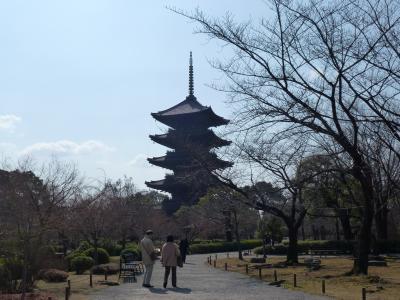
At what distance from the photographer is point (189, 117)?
5597cm

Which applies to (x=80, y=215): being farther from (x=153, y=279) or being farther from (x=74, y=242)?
(x=74, y=242)

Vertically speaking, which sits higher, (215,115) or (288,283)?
(215,115)

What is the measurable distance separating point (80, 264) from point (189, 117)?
32426 millimetres

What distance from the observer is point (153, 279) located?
67.6 feet

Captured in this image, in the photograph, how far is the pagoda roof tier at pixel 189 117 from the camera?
2170 inches

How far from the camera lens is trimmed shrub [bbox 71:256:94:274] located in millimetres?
24844

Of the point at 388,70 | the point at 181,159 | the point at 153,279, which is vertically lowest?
the point at 153,279

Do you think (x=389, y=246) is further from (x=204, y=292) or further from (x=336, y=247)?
(x=204, y=292)

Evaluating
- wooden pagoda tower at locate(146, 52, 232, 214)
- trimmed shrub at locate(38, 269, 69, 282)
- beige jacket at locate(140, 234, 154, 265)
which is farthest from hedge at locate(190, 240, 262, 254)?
beige jacket at locate(140, 234, 154, 265)

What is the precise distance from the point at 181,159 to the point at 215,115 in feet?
18.5

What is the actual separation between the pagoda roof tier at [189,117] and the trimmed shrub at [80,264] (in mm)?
30734

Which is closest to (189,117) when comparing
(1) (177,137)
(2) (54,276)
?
(1) (177,137)

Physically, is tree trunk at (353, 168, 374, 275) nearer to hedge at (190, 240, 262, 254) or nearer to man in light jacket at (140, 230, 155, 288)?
man in light jacket at (140, 230, 155, 288)

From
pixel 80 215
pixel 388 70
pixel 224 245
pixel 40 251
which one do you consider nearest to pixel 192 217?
pixel 224 245
